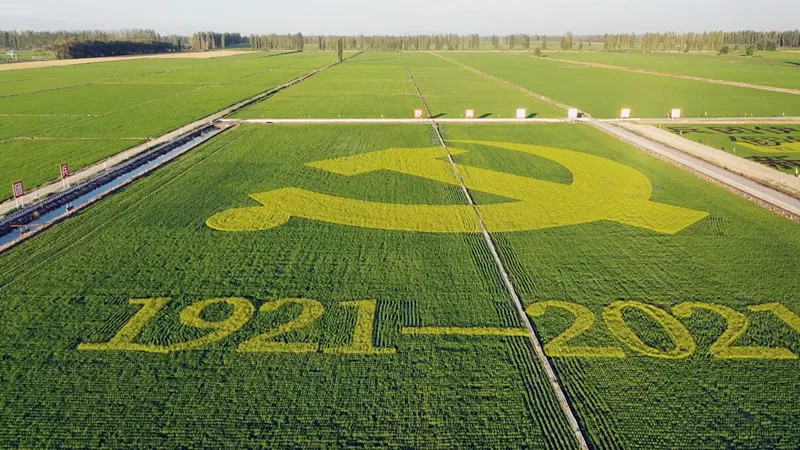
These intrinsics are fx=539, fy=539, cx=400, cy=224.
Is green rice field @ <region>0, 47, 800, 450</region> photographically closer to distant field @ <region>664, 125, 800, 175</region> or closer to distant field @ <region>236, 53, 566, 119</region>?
distant field @ <region>664, 125, 800, 175</region>

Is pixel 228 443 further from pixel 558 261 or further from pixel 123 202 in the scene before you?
pixel 123 202

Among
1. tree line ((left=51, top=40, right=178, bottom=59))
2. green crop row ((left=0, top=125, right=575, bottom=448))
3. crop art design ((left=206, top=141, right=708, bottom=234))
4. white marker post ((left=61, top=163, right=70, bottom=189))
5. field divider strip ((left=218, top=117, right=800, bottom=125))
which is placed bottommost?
green crop row ((left=0, top=125, right=575, bottom=448))

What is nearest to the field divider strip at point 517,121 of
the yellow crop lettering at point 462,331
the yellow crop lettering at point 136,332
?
the yellow crop lettering at point 136,332

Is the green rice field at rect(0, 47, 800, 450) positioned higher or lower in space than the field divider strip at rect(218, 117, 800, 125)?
lower

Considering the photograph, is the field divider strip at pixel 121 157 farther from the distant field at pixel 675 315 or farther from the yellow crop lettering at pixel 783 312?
the yellow crop lettering at pixel 783 312

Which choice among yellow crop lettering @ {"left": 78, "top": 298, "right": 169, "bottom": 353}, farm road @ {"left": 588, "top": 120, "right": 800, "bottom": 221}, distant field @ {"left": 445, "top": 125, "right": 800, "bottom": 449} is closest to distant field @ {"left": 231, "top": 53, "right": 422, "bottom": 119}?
farm road @ {"left": 588, "top": 120, "right": 800, "bottom": 221}
